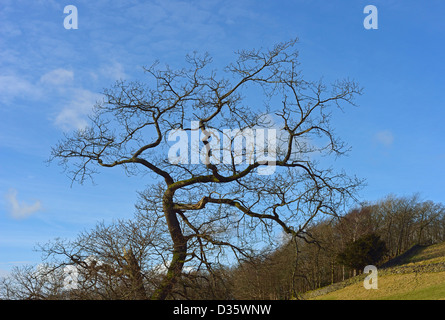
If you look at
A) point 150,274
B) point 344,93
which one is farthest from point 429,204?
point 150,274

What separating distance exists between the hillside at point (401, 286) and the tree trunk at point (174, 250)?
1775 cm

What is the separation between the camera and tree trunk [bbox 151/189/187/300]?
31.5 feet

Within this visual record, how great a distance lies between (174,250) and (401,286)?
2391 centimetres

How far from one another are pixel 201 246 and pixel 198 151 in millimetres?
2459

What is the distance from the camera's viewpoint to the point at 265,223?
10.5m

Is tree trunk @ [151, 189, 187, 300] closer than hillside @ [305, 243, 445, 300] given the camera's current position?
Yes

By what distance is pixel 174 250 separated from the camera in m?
9.81

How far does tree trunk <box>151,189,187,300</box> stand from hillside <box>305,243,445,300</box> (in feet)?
58.2

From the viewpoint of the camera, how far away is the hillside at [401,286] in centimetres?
2500

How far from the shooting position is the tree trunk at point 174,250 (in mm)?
9587

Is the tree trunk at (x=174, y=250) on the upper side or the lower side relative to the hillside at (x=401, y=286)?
upper

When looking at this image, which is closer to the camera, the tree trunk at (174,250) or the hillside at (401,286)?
the tree trunk at (174,250)

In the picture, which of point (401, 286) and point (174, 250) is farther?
point (401, 286)
